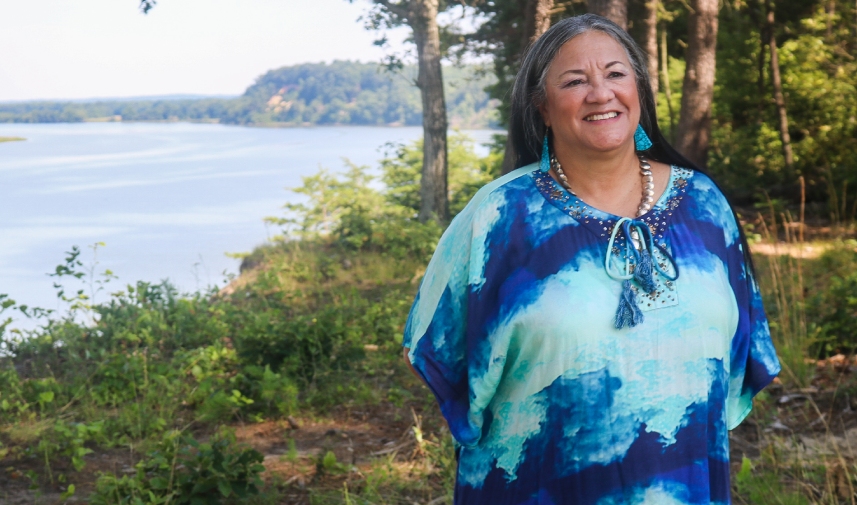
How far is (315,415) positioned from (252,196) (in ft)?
44.2

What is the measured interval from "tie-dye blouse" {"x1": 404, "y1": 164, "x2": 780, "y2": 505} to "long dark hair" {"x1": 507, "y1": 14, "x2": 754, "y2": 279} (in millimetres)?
130

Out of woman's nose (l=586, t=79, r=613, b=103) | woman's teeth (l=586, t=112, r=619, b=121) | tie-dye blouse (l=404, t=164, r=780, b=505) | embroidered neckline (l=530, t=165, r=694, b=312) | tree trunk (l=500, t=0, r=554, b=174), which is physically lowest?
tie-dye blouse (l=404, t=164, r=780, b=505)

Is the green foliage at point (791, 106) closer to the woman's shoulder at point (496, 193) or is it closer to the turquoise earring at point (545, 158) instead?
the turquoise earring at point (545, 158)

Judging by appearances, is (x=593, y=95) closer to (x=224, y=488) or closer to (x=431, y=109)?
(x=224, y=488)

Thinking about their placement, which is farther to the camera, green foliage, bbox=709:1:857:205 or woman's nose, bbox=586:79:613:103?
green foliage, bbox=709:1:857:205

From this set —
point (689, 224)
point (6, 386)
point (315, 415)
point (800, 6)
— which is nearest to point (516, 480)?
point (689, 224)

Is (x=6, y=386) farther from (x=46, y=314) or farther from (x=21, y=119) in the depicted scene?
(x=21, y=119)

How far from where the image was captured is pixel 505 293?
2.10 metres

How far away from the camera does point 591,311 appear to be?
2.01 m

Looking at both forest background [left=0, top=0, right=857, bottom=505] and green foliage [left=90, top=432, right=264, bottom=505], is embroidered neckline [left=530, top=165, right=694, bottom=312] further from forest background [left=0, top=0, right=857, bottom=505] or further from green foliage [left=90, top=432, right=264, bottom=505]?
green foliage [left=90, top=432, right=264, bottom=505]

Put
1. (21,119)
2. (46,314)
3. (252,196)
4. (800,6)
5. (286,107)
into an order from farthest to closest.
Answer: (286,107) → (252,196) → (800,6) → (21,119) → (46,314)

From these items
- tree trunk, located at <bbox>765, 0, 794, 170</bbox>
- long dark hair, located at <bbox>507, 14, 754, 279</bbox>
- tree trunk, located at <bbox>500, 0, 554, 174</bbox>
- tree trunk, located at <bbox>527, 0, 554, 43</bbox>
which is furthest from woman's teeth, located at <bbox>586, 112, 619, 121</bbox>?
tree trunk, located at <bbox>765, 0, 794, 170</bbox>

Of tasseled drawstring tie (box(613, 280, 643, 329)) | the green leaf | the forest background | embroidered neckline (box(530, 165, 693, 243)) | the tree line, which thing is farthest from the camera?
the tree line

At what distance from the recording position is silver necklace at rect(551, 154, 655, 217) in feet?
7.29
